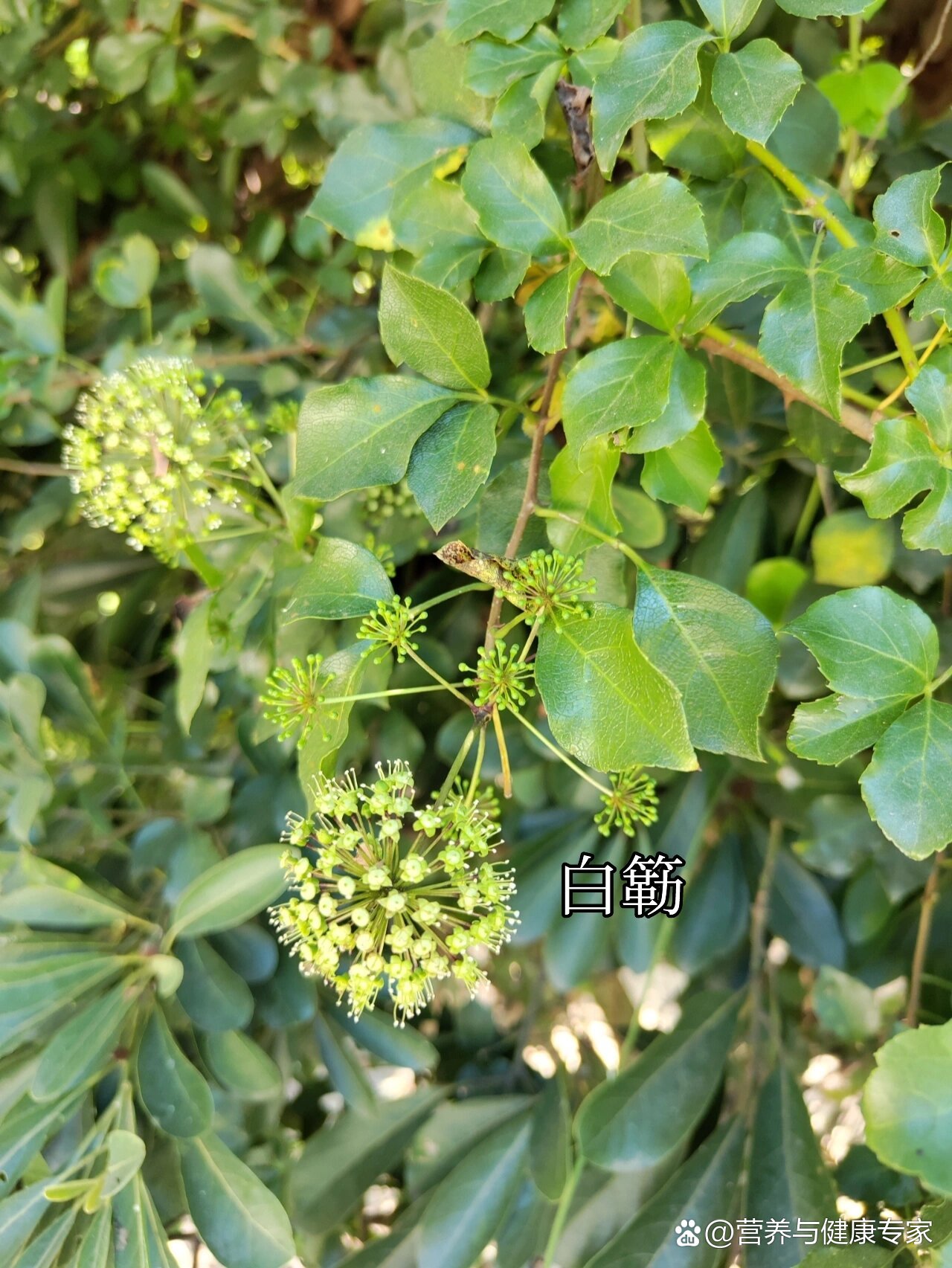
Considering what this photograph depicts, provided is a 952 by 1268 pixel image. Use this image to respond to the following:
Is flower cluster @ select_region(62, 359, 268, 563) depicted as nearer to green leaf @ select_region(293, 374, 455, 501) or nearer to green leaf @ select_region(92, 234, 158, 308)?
green leaf @ select_region(293, 374, 455, 501)

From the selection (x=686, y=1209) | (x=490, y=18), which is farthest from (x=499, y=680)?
(x=686, y=1209)

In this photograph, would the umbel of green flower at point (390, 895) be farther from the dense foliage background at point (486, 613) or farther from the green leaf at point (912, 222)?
the green leaf at point (912, 222)

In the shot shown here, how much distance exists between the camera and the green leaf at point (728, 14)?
418 mm

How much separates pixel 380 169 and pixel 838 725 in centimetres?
43

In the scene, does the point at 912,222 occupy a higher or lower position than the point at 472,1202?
higher

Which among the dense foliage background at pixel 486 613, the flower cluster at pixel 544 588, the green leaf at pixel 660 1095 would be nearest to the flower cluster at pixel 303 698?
the dense foliage background at pixel 486 613

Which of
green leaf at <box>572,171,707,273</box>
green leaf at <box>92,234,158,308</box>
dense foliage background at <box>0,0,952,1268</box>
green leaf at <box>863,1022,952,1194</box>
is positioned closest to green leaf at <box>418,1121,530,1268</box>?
dense foliage background at <box>0,0,952,1268</box>

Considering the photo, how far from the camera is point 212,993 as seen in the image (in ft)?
2.21

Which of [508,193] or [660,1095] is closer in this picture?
[508,193]

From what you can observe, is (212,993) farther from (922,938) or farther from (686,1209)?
(922,938)

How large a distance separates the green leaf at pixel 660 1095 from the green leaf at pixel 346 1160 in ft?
0.70

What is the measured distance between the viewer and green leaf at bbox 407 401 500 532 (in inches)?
17.2

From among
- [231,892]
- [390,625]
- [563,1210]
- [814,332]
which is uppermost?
[814,332]

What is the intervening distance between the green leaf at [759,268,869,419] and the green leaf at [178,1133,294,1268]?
0.62m
